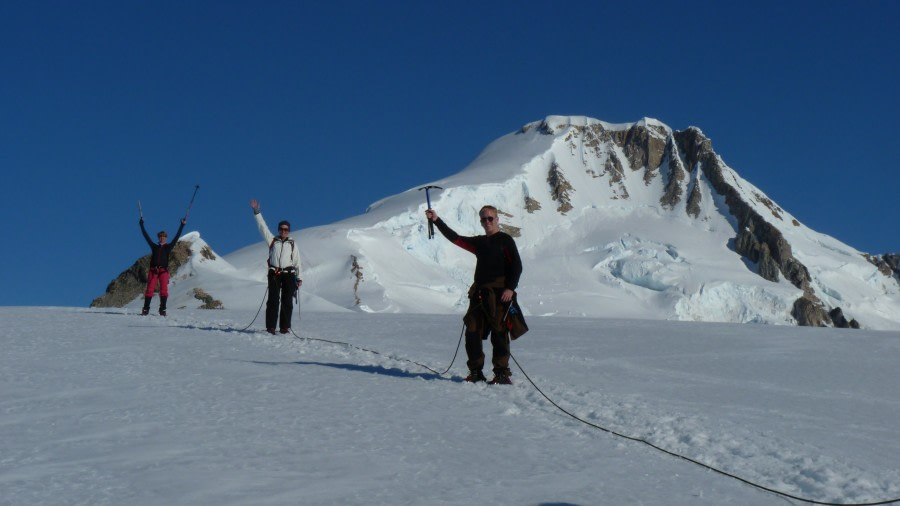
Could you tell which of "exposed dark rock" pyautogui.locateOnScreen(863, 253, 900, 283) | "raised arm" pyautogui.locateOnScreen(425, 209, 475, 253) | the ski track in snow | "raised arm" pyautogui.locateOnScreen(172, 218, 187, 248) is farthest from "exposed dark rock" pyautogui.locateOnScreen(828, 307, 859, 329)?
the ski track in snow

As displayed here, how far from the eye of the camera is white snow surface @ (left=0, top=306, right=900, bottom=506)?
200 inches

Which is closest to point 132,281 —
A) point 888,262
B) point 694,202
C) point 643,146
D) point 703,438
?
point 703,438

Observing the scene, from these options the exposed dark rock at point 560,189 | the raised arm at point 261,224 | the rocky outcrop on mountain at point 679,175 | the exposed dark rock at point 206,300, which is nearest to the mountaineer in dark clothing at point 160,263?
the raised arm at point 261,224

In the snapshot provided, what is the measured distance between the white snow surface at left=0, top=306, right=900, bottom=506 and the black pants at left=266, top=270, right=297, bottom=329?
1.29 meters

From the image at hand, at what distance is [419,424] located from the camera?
676cm

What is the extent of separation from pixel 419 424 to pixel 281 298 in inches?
295

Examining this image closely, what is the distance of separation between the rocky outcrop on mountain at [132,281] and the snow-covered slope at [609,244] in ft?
90.4

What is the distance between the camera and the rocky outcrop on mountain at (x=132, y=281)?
4240cm

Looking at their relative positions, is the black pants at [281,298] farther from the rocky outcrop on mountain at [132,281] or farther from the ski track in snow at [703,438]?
the rocky outcrop on mountain at [132,281]

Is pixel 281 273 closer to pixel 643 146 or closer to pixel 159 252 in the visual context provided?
pixel 159 252

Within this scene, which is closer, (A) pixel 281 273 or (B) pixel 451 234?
(B) pixel 451 234

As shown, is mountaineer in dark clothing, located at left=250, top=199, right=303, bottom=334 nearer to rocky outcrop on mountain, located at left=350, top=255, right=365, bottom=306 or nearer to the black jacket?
the black jacket

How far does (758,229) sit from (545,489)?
126961 millimetres

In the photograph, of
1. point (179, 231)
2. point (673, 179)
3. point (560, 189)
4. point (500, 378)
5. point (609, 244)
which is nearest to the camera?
point (500, 378)
